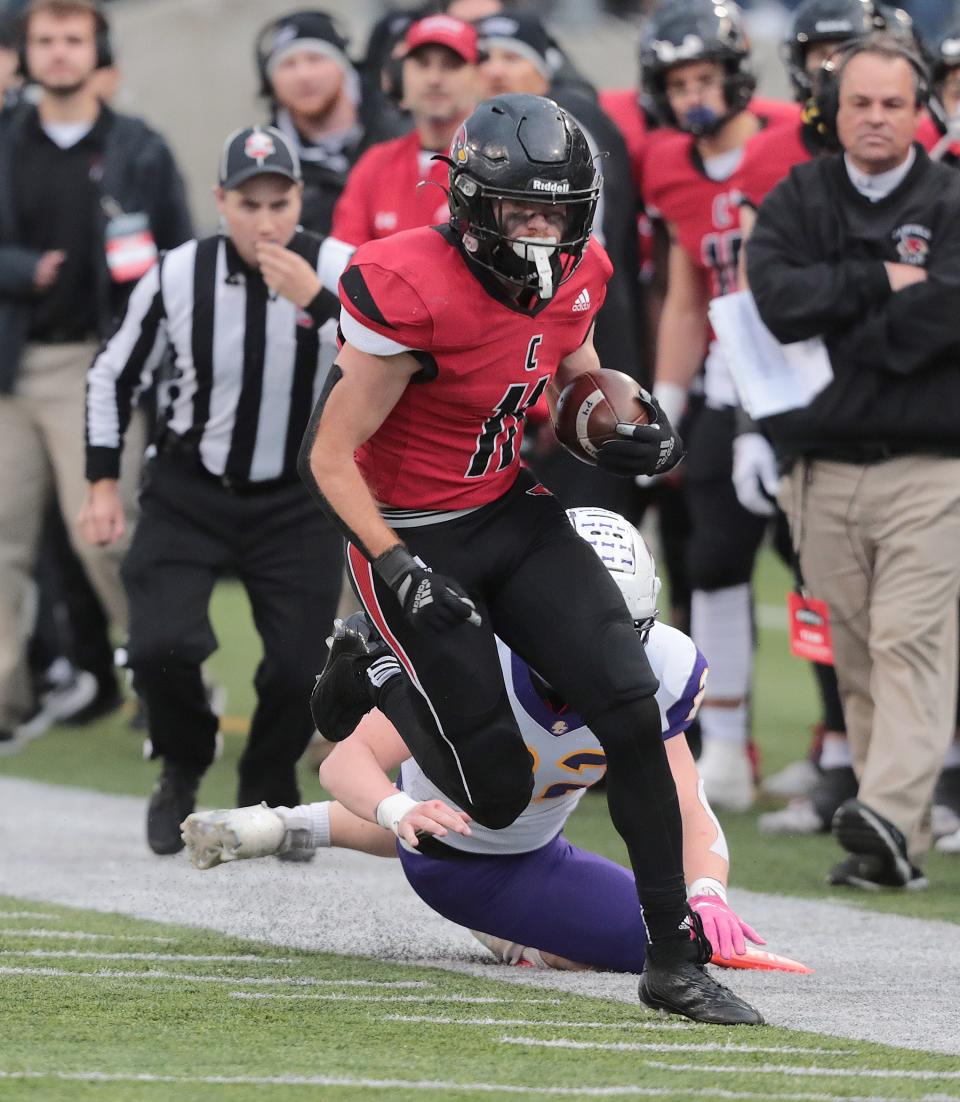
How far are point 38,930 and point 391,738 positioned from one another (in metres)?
0.88

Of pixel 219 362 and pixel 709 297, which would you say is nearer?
pixel 219 362

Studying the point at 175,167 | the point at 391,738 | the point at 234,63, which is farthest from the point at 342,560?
the point at 234,63

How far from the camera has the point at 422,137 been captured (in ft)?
23.1

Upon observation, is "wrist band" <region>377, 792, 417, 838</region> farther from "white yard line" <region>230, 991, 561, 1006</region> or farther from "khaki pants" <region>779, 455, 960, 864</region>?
"khaki pants" <region>779, 455, 960, 864</region>

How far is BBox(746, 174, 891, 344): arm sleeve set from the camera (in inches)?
225

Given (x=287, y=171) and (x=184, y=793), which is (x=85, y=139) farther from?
(x=184, y=793)

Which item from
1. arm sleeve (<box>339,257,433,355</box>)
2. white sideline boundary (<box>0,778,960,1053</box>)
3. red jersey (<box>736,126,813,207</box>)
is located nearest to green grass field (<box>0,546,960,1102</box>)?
white sideline boundary (<box>0,778,960,1053</box>)

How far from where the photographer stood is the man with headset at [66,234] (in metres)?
7.61

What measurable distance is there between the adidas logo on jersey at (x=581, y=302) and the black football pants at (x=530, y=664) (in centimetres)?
37

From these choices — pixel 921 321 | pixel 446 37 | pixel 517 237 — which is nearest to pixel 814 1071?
pixel 517 237

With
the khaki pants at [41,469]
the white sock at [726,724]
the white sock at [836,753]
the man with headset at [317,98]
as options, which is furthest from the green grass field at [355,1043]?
the man with headset at [317,98]

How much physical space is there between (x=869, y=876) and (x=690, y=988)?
181 cm

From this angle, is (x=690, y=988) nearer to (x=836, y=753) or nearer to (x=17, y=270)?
(x=836, y=753)

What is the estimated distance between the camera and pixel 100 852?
6.12m
